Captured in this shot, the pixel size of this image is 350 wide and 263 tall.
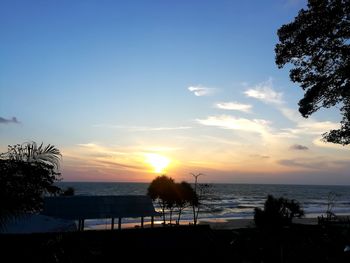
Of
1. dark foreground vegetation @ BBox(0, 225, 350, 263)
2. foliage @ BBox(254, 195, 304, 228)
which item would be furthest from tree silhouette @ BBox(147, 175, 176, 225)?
dark foreground vegetation @ BBox(0, 225, 350, 263)

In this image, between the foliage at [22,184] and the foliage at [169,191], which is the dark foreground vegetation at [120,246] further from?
the foliage at [169,191]

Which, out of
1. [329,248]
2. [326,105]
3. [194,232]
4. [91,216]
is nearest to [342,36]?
[326,105]

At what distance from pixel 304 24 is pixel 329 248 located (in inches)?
754

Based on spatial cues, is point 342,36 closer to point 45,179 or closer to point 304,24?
point 304,24

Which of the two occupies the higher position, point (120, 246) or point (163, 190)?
point (163, 190)

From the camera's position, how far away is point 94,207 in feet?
125

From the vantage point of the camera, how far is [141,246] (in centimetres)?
2036

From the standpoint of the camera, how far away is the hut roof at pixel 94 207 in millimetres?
36906

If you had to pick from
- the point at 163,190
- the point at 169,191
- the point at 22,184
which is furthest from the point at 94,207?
the point at 22,184

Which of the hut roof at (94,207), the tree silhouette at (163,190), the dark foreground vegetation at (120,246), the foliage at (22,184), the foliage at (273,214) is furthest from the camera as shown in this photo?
the tree silhouette at (163,190)

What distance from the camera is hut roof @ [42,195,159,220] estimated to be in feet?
121

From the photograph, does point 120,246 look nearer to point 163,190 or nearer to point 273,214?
point 273,214

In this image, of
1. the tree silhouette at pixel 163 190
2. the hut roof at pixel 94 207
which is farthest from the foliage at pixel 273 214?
the hut roof at pixel 94 207

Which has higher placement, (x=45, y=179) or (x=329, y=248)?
(x=45, y=179)
